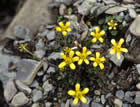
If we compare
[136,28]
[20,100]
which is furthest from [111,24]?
[20,100]

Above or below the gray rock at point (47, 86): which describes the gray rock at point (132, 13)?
above

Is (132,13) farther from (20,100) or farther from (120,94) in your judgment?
(20,100)

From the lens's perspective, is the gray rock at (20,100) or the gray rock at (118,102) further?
the gray rock at (20,100)

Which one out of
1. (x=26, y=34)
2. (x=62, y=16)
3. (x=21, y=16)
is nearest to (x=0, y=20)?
(x=21, y=16)

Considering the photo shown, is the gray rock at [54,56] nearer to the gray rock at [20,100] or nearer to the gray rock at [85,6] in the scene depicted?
the gray rock at [20,100]

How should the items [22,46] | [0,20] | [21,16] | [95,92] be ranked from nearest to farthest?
[95,92] < [22,46] < [21,16] < [0,20]

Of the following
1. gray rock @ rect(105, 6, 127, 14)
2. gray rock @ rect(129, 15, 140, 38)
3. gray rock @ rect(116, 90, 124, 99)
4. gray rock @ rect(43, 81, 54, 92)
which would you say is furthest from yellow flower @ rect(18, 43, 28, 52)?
gray rock @ rect(129, 15, 140, 38)

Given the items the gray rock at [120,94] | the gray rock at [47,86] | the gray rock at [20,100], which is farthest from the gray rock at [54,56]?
the gray rock at [120,94]

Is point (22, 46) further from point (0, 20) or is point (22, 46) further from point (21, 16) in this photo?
point (0, 20)
